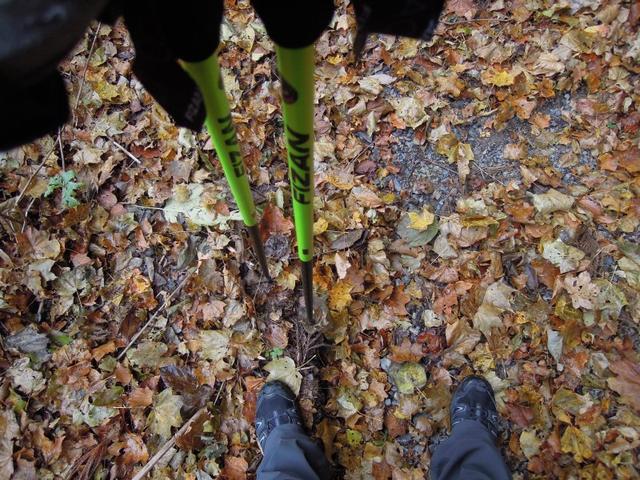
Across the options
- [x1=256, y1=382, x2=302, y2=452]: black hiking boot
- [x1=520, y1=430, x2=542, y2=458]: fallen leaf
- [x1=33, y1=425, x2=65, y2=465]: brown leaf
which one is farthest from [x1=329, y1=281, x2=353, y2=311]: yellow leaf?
[x1=33, y1=425, x2=65, y2=465]: brown leaf

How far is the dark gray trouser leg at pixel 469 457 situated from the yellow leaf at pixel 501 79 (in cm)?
195

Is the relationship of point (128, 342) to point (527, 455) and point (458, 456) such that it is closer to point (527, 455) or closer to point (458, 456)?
point (458, 456)

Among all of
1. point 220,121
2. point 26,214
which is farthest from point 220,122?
point 26,214

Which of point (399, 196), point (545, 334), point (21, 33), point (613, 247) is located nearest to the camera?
point (21, 33)

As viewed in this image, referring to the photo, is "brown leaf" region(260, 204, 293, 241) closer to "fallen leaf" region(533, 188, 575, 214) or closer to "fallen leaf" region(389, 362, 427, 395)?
"fallen leaf" region(389, 362, 427, 395)

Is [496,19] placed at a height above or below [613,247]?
above

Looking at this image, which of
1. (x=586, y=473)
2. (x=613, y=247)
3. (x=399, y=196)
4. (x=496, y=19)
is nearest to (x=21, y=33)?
(x=399, y=196)

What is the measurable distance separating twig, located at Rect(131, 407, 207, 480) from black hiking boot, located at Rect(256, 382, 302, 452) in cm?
26

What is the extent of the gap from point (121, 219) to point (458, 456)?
2.00m

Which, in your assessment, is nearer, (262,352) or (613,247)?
(262,352)

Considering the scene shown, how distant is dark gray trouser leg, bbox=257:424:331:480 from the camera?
1.65 m

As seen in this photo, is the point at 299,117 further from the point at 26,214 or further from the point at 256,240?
the point at 26,214

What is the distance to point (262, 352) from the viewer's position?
6.58 feet

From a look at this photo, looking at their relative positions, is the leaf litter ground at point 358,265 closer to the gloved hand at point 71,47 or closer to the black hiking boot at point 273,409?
the black hiking boot at point 273,409
